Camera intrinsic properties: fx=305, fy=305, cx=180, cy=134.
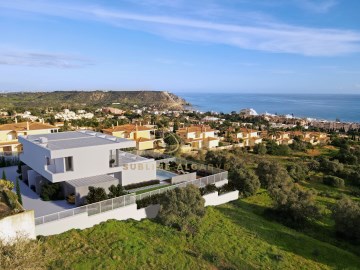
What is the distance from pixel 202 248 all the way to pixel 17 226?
829 cm

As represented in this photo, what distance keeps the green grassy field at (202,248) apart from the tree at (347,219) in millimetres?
857

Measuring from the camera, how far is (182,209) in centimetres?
1691

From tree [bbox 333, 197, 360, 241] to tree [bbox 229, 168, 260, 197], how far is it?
631cm

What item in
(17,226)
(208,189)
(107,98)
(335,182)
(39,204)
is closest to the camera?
(17,226)

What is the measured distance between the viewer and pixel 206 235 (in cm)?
1619

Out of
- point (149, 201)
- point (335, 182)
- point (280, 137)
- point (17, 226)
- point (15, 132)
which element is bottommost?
point (280, 137)

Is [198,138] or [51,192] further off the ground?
[51,192]

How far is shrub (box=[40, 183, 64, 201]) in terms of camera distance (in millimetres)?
17859

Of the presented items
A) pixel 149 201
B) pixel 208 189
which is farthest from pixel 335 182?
pixel 149 201

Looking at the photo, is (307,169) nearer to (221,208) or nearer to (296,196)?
(296,196)

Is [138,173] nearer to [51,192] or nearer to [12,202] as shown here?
[51,192]

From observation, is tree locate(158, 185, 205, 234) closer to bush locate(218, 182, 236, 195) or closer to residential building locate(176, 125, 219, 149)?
bush locate(218, 182, 236, 195)

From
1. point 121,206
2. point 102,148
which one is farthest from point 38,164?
point 121,206

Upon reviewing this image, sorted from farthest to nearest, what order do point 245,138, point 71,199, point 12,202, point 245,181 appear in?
point 245,138 → point 245,181 → point 71,199 → point 12,202
